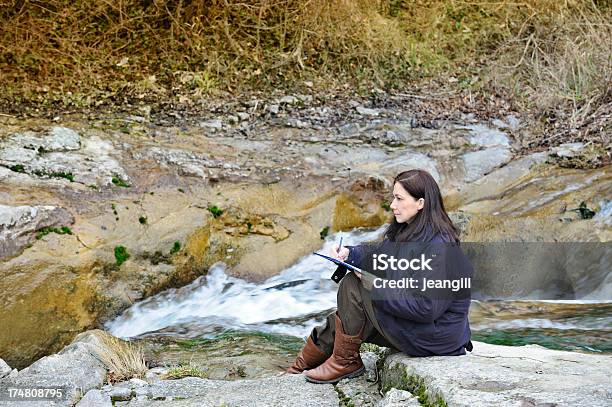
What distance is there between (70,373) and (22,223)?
6.57 ft

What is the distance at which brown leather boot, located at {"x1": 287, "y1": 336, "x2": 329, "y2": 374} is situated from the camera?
3803 millimetres

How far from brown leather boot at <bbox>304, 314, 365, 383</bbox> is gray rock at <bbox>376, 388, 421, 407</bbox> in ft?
1.63

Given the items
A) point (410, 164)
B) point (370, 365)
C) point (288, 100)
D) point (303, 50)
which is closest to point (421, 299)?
point (370, 365)

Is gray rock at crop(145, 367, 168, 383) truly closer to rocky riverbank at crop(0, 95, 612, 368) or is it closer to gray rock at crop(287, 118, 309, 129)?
rocky riverbank at crop(0, 95, 612, 368)

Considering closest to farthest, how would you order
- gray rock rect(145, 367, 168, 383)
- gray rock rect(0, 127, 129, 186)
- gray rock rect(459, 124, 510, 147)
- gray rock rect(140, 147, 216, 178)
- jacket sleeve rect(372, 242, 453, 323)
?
jacket sleeve rect(372, 242, 453, 323), gray rock rect(145, 367, 168, 383), gray rock rect(0, 127, 129, 186), gray rock rect(140, 147, 216, 178), gray rock rect(459, 124, 510, 147)

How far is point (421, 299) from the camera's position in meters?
3.23

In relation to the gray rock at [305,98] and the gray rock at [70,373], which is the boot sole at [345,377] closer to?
the gray rock at [70,373]

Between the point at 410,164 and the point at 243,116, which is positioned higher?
the point at 243,116

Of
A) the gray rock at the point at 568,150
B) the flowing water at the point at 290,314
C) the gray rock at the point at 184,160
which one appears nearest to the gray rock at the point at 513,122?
the gray rock at the point at 568,150

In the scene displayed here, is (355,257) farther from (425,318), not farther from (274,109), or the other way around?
(274,109)

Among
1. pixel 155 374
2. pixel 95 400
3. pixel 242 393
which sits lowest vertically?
pixel 155 374

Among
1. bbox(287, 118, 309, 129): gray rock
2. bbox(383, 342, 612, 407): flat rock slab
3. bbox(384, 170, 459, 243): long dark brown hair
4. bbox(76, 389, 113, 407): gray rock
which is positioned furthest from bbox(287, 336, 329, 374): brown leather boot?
bbox(287, 118, 309, 129): gray rock

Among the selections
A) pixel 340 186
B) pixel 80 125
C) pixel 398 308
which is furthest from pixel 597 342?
pixel 80 125

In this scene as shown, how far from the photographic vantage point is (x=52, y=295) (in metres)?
5.23
